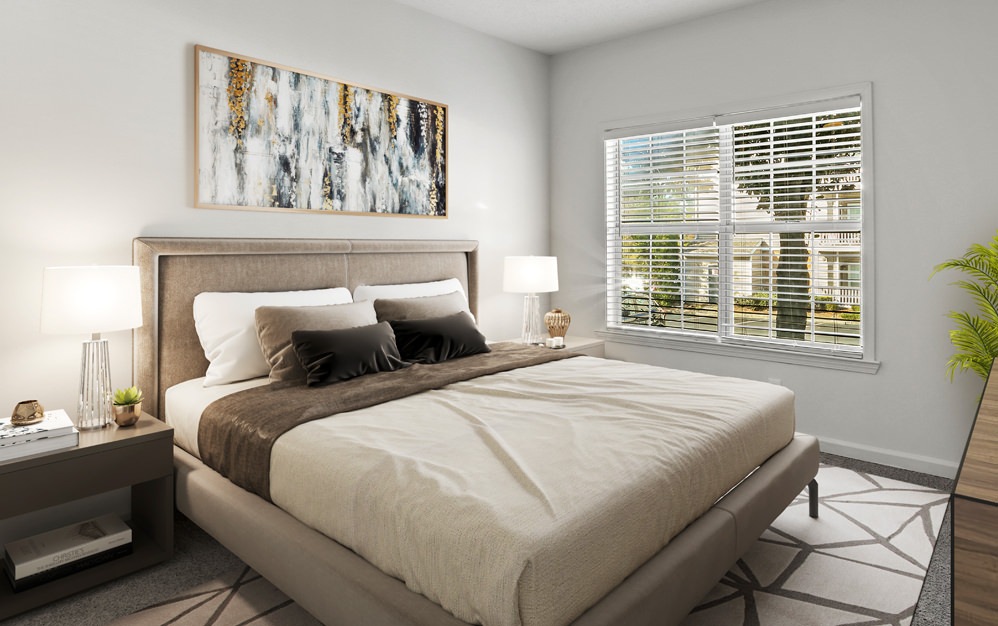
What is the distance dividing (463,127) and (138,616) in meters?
3.33

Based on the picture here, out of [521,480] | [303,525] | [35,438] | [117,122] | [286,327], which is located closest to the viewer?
[521,480]

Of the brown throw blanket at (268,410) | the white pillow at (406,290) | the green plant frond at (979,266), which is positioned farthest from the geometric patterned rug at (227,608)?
the green plant frond at (979,266)

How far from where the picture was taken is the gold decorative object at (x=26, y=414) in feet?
7.18

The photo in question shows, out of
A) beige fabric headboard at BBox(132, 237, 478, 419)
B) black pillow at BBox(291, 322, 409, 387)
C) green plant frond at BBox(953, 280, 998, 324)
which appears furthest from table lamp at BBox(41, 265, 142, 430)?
green plant frond at BBox(953, 280, 998, 324)

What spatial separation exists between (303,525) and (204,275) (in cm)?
157

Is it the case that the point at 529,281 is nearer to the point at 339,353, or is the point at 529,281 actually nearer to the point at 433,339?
the point at 433,339

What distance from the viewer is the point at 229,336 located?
9.30ft

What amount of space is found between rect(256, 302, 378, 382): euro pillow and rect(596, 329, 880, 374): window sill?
2316 millimetres

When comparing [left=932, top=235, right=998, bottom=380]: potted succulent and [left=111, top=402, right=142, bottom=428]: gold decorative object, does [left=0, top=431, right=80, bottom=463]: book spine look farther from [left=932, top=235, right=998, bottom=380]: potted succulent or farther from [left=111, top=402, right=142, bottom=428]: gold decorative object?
[left=932, top=235, right=998, bottom=380]: potted succulent

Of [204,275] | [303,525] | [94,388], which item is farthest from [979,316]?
[94,388]

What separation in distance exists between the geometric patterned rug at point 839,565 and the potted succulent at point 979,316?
701 mm

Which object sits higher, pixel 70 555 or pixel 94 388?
pixel 94 388

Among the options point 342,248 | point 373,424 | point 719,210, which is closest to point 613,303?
point 719,210

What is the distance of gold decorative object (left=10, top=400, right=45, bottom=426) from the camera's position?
7.18 ft
